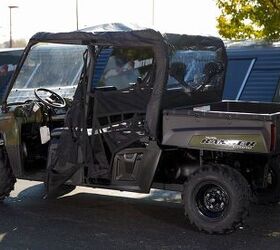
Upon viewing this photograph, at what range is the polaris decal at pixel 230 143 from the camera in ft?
16.7

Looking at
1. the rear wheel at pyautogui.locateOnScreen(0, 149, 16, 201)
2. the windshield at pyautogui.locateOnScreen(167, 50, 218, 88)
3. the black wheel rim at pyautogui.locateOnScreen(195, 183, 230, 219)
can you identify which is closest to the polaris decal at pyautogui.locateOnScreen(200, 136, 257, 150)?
the black wheel rim at pyautogui.locateOnScreen(195, 183, 230, 219)

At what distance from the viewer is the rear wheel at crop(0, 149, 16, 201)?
21.3 feet

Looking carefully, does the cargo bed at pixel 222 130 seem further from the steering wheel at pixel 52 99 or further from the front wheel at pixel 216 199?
the steering wheel at pixel 52 99

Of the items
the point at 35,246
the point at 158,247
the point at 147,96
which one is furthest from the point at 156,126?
the point at 35,246

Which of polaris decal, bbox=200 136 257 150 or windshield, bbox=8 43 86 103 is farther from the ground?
windshield, bbox=8 43 86 103

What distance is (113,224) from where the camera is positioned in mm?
5820

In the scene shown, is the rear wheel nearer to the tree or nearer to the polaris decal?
the polaris decal

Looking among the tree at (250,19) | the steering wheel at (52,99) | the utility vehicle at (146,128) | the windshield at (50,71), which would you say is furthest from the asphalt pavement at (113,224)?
the tree at (250,19)

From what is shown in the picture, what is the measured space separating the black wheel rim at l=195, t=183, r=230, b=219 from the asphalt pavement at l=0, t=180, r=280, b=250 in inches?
8.3

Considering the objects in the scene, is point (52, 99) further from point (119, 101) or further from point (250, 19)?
point (250, 19)

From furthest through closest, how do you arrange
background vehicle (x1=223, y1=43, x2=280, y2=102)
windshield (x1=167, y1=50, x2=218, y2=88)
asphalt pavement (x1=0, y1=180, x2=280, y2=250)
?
background vehicle (x1=223, y1=43, x2=280, y2=102) → windshield (x1=167, y1=50, x2=218, y2=88) → asphalt pavement (x1=0, y1=180, x2=280, y2=250)

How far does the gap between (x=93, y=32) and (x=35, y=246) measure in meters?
2.11

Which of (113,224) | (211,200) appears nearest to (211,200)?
(211,200)

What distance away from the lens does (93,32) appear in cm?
574
